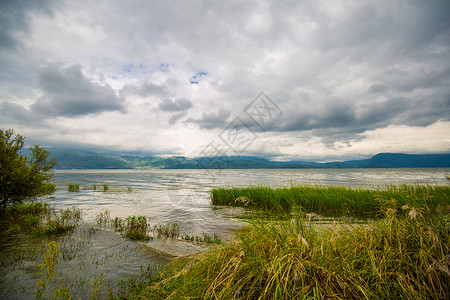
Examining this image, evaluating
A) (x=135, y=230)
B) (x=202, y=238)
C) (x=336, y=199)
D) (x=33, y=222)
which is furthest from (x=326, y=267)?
(x=336, y=199)

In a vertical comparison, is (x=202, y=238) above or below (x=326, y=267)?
below

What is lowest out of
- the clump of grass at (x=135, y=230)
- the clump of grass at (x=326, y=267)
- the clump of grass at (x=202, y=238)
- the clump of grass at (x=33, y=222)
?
the clump of grass at (x=202, y=238)

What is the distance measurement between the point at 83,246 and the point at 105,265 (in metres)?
2.42

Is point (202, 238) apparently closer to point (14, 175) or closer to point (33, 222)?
point (33, 222)

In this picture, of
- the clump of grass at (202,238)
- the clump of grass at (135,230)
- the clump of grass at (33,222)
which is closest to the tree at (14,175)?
the clump of grass at (33,222)

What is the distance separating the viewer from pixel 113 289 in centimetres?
517

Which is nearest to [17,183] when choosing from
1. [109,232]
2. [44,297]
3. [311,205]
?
[109,232]

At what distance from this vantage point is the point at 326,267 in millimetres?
3312

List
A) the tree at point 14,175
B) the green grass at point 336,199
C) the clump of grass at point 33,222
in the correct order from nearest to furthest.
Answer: the clump of grass at point 33,222 < the tree at point 14,175 < the green grass at point 336,199

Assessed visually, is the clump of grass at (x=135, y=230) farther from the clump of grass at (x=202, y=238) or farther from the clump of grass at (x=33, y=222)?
the clump of grass at (x=33, y=222)

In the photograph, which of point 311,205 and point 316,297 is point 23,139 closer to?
point 316,297

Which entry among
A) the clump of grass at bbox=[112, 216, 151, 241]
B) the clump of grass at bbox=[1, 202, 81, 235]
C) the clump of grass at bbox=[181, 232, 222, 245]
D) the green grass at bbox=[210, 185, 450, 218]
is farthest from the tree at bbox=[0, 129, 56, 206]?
the green grass at bbox=[210, 185, 450, 218]

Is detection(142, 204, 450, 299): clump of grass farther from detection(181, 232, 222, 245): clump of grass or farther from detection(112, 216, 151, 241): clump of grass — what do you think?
detection(112, 216, 151, 241): clump of grass

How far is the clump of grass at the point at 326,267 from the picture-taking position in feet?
9.29
